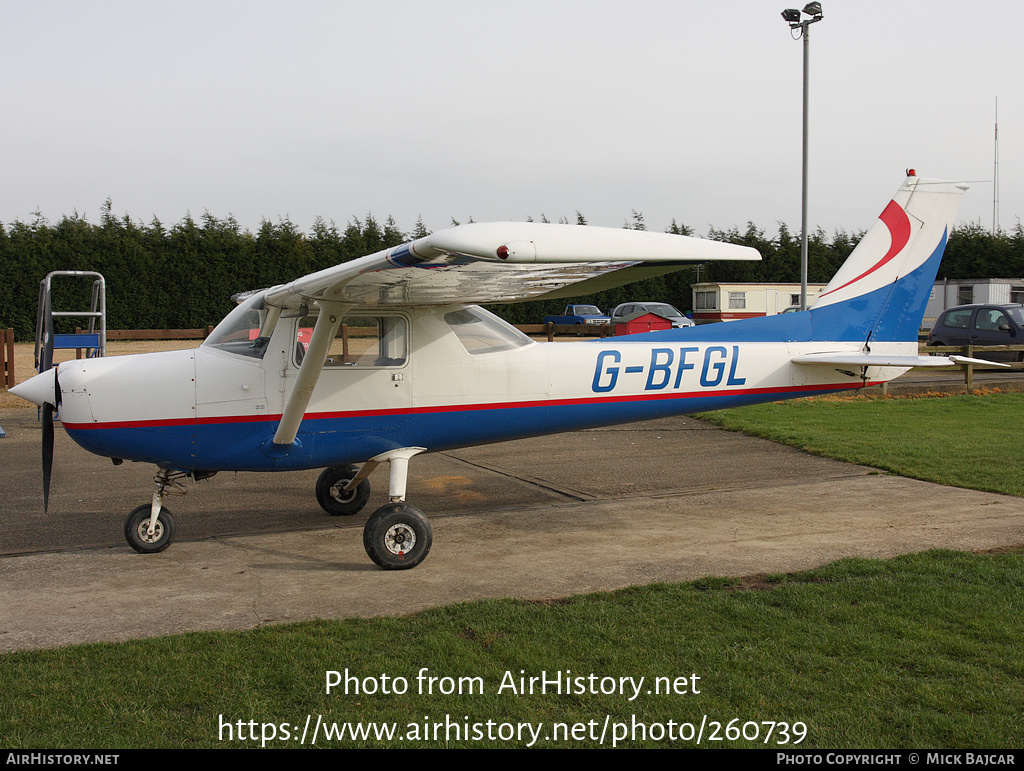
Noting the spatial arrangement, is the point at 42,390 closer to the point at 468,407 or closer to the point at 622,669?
the point at 468,407

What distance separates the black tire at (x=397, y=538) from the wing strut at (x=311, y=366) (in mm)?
975

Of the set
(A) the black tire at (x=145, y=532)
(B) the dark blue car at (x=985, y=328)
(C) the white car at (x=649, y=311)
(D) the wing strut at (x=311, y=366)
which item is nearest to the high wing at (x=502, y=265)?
(D) the wing strut at (x=311, y=366)

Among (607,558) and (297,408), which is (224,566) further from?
(607,558)

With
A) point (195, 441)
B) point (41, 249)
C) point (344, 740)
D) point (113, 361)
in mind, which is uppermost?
point (41, 249)

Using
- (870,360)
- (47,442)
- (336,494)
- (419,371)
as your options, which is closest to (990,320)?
(870,360)

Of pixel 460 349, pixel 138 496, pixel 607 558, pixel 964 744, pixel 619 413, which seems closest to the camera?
pixel 964 744

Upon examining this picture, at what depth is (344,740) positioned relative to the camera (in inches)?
143

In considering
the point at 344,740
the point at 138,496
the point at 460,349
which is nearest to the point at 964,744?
the point at 344,740

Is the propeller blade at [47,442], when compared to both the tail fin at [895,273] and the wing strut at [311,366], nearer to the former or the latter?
the wing strut at [311,366]

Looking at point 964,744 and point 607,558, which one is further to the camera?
point 607,558

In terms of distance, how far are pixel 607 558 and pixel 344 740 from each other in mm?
3288

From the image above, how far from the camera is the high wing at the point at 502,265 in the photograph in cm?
434

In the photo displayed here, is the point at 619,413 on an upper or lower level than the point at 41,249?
lower

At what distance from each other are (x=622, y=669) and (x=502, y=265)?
8.65 ft
